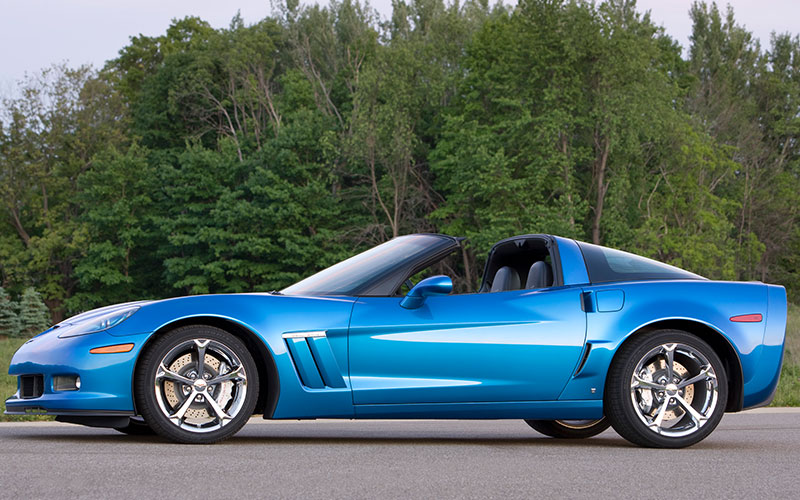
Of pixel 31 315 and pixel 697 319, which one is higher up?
pixel 697 319

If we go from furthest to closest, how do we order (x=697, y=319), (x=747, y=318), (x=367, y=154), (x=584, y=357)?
(x=367, y=154), (x=747, y=318), (x=697, y=319), (x=584, y=357)

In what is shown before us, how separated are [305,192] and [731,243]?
74.5 feet

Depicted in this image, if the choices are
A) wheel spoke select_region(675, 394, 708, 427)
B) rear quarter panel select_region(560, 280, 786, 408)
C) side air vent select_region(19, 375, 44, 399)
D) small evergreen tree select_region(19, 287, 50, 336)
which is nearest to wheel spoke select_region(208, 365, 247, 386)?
side air vent select_region(19, 375, 44, 399)

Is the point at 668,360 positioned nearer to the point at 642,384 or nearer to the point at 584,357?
the point at 642,384

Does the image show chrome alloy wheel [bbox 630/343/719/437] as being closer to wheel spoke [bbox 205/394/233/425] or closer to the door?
the door

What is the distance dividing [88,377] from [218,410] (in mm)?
750

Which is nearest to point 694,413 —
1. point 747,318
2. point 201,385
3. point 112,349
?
point 747,318

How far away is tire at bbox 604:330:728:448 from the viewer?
21.1ft

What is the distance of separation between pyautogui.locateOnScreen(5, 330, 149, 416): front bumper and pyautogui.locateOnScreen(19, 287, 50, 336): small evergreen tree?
4220 centimetres

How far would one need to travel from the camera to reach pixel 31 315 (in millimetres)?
47906

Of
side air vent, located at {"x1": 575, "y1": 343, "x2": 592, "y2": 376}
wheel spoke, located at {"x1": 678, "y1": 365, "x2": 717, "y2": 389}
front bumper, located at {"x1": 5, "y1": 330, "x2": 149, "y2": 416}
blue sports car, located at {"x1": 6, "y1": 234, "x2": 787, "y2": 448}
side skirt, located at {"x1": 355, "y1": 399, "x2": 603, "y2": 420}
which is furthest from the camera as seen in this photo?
wheel spoke, located at {"x1": 678, "y1": 365, "x2": 717, "y2": 389}

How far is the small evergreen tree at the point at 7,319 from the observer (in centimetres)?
4625

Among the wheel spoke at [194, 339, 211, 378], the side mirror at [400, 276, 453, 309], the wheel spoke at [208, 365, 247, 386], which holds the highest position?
the side mirror at [400, 276, 453, 309]

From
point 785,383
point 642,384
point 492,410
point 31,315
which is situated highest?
point 642,384
